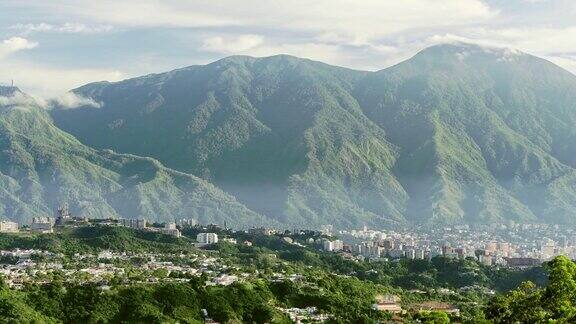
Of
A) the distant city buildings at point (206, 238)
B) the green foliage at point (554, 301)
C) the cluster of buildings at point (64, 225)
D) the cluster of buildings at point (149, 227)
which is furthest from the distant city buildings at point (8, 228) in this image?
the green foliage at point (554, 301)

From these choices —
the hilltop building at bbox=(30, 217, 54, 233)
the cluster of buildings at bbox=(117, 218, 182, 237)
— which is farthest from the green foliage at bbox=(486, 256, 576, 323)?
the hilltop building at bbox=(30, 217, 54, 233)

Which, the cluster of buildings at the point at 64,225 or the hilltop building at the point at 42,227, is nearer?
the hilltop building at the point at 42,227

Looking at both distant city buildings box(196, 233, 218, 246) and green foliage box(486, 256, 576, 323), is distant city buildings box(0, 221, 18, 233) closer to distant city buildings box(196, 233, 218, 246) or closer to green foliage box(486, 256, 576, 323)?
distant city buildings box(196, 233, 218, 246)

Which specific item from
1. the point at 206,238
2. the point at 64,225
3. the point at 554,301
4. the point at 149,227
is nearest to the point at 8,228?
the point at 64,225

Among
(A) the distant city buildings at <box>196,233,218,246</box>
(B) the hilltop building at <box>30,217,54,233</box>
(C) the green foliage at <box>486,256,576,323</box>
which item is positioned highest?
(C) the green foliage at <box>486,256,576,323</box>

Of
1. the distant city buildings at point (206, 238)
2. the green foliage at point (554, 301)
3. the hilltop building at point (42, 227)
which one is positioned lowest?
the distant city buildings at point (206, 238)

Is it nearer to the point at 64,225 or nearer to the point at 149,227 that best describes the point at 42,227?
the point at 64,225

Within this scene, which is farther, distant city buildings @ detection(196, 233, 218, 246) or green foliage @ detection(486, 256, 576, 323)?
distant city buildings @ detection(196, 233, 218, 246)

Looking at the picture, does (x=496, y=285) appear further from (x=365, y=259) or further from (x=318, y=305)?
(x=318, y=305)

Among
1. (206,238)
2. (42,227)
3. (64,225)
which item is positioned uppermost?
(64,225)

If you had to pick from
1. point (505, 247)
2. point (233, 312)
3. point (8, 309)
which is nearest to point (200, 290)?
point (233, 312)

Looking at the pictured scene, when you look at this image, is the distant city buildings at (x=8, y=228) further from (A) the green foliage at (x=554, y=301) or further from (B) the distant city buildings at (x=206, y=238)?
(A) the green foliage at (x=554, y=301)
